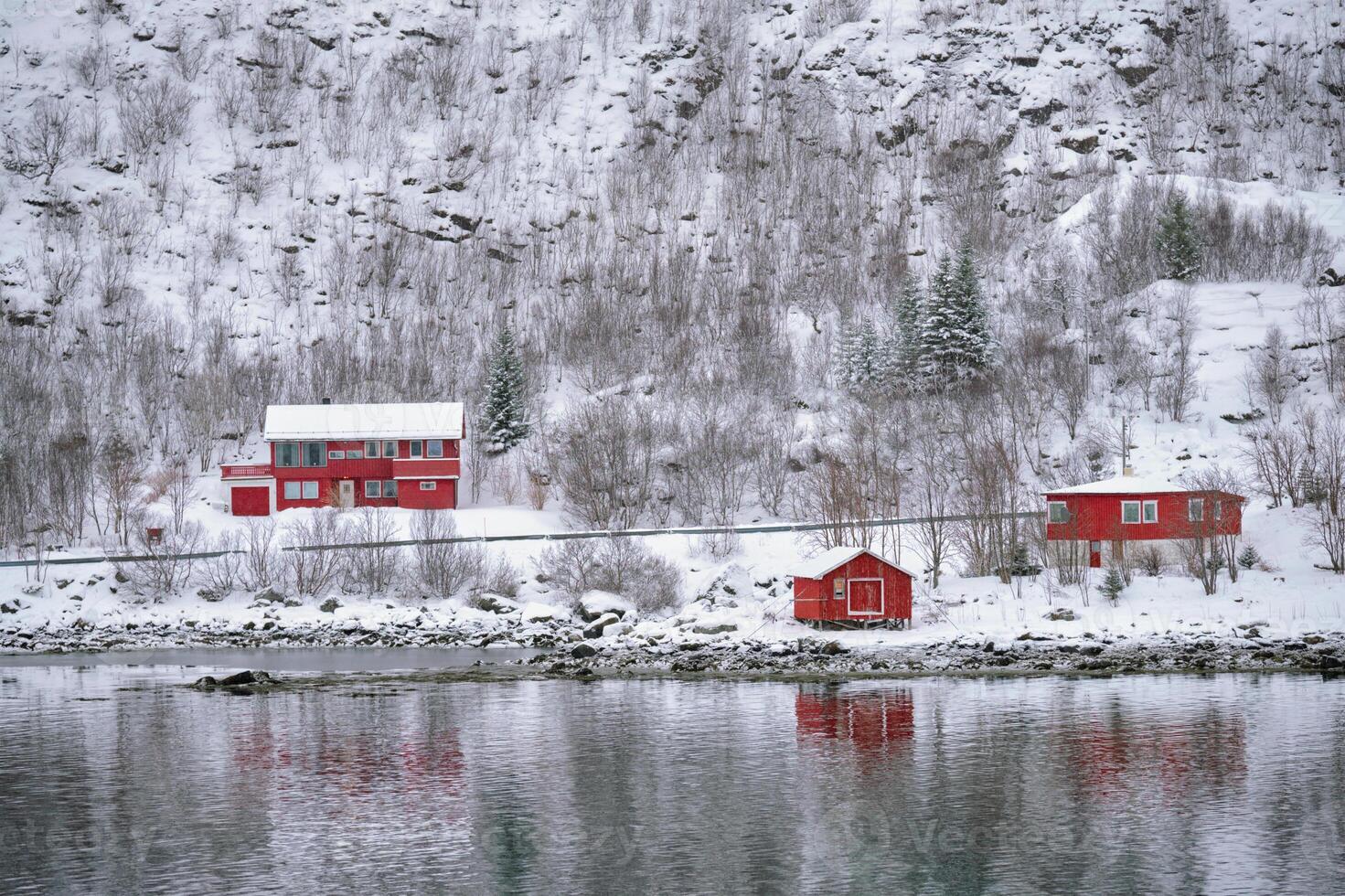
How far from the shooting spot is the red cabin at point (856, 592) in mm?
45188

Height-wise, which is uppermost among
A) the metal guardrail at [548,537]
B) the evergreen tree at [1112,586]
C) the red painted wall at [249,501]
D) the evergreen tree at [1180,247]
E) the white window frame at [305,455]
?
the evergreen tree at [1180,247]

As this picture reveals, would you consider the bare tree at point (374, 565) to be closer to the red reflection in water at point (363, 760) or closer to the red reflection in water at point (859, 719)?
the red reflection in water at point (363, 760)

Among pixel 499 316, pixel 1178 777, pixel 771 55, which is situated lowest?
pixel 1178 777

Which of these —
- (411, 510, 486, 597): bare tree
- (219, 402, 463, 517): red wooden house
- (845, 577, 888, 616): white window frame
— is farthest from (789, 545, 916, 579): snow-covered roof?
(219, 402, 463, 517): red wooden house

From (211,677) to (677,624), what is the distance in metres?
15.6

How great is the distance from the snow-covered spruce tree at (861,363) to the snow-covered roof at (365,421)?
23393 mm

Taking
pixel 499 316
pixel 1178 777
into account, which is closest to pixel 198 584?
pixel 1178 777

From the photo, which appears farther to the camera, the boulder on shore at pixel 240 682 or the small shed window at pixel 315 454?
the small shed window at pixel 315 454

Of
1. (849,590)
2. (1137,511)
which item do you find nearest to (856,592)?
(849,590)

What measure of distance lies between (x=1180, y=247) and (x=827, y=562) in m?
53.2

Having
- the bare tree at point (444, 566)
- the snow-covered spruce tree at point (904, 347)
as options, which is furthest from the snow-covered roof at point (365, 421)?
the snow-covered spruce tree at point (904, 347)

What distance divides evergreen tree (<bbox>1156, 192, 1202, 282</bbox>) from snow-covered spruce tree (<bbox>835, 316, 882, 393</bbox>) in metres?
20.7

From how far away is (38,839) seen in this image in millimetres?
21719

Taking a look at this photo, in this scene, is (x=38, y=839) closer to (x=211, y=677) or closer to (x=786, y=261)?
(x=211, y=677)
